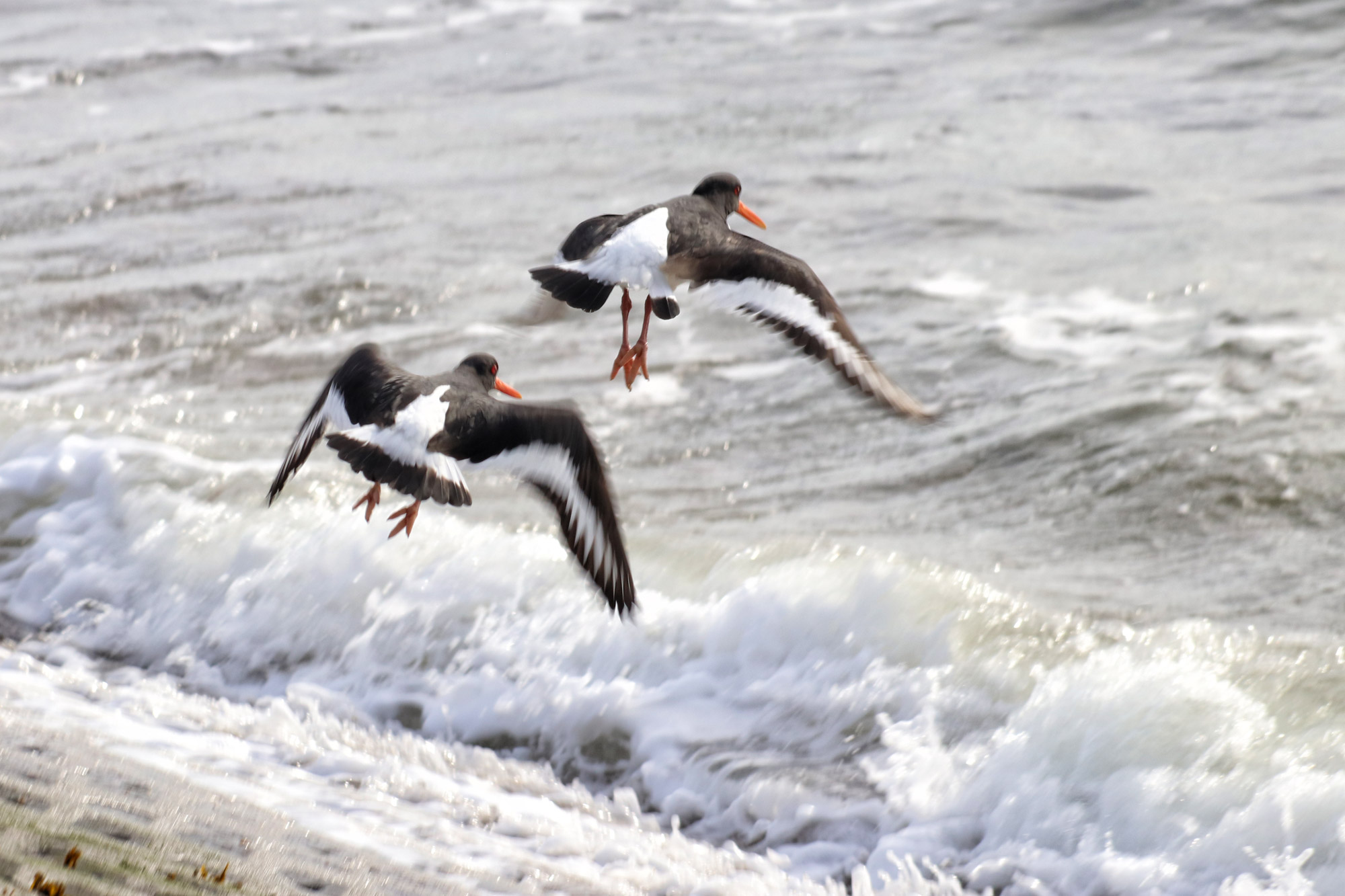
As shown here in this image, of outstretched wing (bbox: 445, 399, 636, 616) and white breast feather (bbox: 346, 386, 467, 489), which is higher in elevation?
white breast feather (bbox: 346, 386, 467, 489)

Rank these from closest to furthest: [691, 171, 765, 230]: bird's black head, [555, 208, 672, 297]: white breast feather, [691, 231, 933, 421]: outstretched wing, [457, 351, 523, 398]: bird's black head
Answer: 1. [555, 208, 672, 297]: white breast feather
2. [691, 231, 933, 421]: outstretched wing
3. [457, 351, 523, 398]: bird's black head
4. [691, 171, 765, 230]: bird's black head

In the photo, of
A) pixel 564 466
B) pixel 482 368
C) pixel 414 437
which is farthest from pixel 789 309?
pixel 414 437

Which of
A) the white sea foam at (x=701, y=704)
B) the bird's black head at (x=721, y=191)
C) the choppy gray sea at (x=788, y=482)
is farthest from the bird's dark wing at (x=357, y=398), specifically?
the bird's black head at (x=721, y=191)

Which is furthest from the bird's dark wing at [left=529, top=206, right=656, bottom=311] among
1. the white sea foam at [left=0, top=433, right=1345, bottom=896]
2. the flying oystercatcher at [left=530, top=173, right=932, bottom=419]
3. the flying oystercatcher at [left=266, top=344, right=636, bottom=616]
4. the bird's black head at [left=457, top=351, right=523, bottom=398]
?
the white sea foam at [left=0, top=433, right=1345, bottom=896]

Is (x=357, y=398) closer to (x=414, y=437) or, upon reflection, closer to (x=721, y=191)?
(x=414, y=437)

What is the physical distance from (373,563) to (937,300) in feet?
15.0

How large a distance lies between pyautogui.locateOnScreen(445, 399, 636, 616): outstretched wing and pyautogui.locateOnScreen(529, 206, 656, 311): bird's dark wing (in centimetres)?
31

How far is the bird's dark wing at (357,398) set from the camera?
4.25m

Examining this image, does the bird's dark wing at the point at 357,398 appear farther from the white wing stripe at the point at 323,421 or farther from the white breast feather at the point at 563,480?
the white breast feather at the point at 563,480

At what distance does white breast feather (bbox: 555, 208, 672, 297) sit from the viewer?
13.8 feet

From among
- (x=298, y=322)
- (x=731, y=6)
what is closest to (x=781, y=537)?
(x=298, y=322)

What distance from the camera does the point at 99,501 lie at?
7062 millimetres

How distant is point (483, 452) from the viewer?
13.9 feet

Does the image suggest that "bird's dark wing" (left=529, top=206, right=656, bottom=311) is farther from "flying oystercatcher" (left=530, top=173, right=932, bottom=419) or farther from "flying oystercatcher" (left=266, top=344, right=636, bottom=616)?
"flying oystercatcher" (left=266, top=344, right=636, bottom=616)
